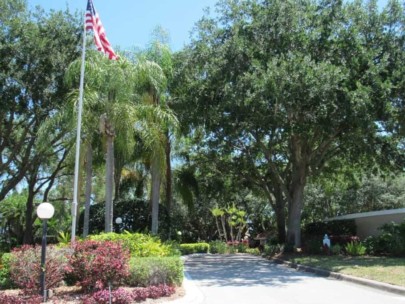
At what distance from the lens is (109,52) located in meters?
17.3

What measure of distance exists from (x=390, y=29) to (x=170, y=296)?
710 inches

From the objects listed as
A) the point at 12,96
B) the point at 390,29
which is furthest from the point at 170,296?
the point at 390,29

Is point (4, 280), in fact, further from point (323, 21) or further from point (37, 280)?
point (323, 21)

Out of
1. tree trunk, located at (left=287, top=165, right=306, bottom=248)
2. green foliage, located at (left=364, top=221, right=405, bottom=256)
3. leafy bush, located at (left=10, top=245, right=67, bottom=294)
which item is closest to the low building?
green foliage, located at (left=364, top=221, right=405, bottom=256)

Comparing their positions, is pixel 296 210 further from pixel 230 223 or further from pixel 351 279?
pixel 230 223

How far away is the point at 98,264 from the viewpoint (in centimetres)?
1149

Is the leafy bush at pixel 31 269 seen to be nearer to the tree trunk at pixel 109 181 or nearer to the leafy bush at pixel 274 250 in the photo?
the tree trunk at pixel 109 181

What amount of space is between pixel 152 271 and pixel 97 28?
29.8 feet

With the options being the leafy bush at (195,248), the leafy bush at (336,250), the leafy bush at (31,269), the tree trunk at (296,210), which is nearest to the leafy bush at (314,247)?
the leafy bush at (336,250)

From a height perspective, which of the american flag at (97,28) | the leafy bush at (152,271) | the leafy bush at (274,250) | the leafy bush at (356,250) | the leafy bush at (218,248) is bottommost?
the leafy bush at (152,271)

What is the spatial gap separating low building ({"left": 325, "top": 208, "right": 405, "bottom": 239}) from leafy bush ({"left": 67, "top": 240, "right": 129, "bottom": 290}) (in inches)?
776

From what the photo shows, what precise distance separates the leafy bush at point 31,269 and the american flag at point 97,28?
25.4 ft

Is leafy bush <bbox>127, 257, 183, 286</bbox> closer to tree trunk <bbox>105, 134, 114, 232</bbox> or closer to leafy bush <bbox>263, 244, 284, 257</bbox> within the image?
tree trunk <bbox>105, 134, 114, 232</bbox>

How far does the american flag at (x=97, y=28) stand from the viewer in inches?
665
